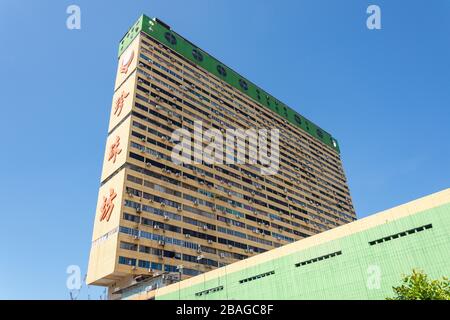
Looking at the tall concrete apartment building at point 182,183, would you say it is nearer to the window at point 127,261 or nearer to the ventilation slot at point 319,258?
the window at point 127,261

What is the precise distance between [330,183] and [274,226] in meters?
32.3

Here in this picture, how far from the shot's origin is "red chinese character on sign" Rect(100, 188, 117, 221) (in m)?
45.2

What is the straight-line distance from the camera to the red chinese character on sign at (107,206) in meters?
45.2

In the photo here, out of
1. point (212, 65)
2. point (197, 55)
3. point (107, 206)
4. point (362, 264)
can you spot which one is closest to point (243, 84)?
point (212, 65)

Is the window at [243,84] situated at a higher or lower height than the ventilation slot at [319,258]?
higher

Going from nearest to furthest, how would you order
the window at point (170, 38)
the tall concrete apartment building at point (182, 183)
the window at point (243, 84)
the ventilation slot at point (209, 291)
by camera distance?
the ventilation slot at point (209, 291) < the tall concrete apartment building at point (182, 183) < the window at point (170, 38) < the window at point (243, 84)

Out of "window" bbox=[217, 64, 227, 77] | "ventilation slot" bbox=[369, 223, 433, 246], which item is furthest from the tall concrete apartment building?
"ventilation slot" bbox=[369, 223, 433, 246]

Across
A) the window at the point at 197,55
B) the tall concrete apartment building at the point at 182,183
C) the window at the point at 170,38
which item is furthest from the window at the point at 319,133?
the window at the point at 170,38

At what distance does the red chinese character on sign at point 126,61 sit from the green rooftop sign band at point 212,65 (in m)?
3.12

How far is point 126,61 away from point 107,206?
28.8 m

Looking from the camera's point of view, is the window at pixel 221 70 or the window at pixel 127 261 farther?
the window at pixel 221 70

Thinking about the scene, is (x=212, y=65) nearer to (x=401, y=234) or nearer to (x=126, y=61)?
(x=126, y=61)
